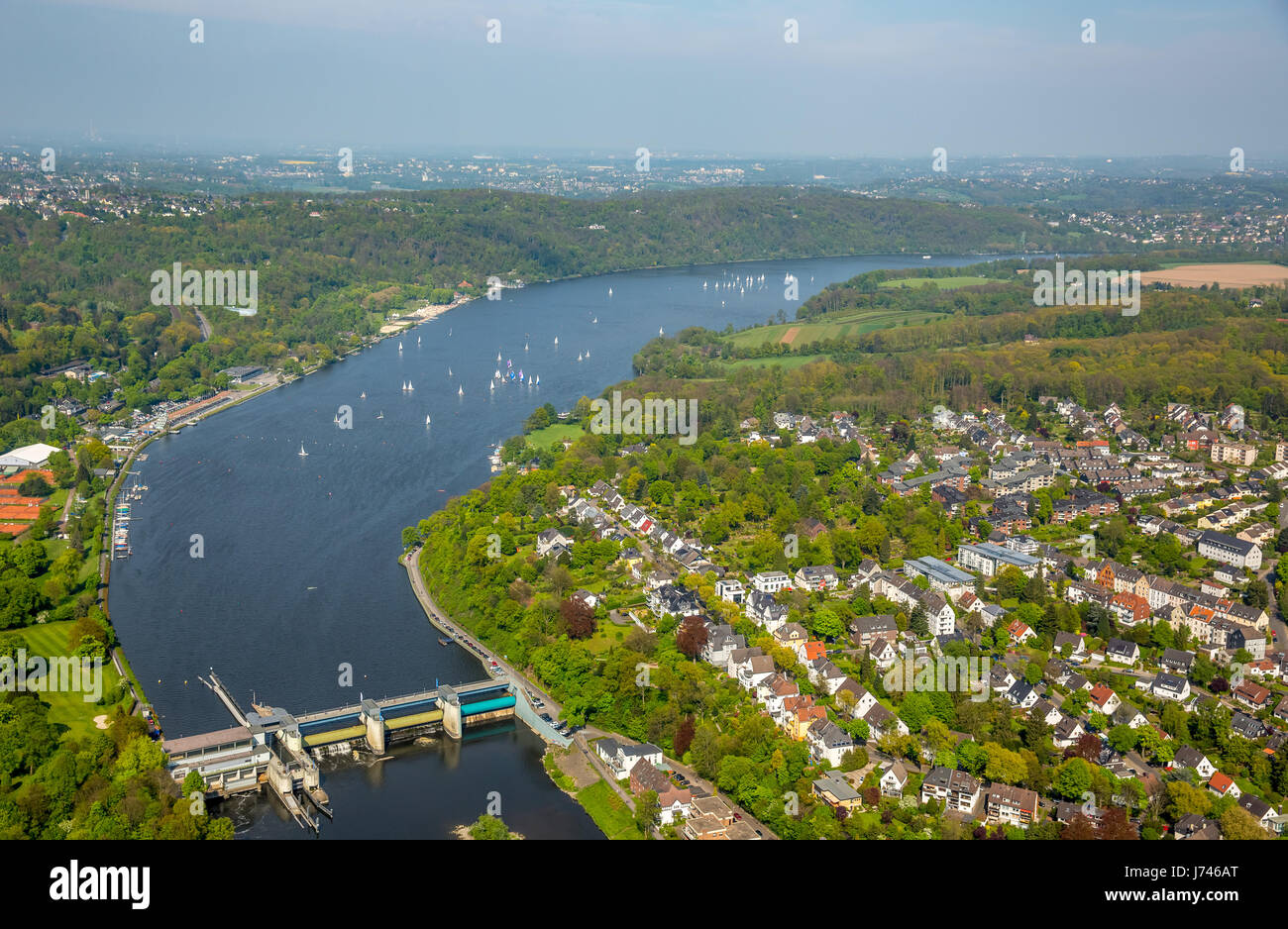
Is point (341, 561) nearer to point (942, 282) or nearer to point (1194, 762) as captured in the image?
point (1194, 762)

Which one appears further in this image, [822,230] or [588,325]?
[822,230]

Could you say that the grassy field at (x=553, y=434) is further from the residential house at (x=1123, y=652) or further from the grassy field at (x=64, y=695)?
the residential house at (x=1123, y=652)

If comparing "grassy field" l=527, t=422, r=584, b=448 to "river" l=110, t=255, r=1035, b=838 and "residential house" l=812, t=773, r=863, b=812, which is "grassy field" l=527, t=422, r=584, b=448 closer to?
"river" l=110, t=255, r=1035, b=838

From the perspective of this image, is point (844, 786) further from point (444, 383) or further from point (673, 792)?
point (444, 383)

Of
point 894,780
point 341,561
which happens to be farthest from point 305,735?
point 894,780

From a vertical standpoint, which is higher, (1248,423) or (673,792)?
(1248,423)

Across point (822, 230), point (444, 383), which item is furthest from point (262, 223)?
point (822, 230)

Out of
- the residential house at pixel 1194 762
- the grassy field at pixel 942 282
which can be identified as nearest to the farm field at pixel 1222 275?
the grassy field at pixel 942 282

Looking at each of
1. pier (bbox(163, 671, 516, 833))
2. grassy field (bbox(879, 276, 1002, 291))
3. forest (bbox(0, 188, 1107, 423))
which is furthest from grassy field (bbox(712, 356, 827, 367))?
pier (bbox(163, 671, 516, 833))
